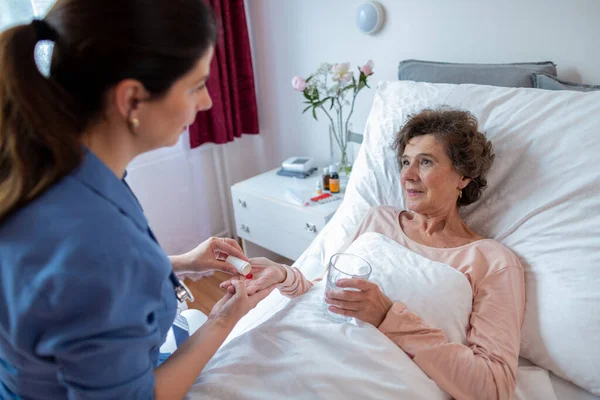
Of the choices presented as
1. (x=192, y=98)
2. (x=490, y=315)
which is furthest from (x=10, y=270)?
(x=490, y=315)

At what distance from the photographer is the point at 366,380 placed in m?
0.83

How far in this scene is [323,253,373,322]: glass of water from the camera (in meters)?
1.01

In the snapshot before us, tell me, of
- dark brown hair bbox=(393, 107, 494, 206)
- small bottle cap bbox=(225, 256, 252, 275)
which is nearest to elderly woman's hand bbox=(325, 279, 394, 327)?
small bottle cap bbox=(225, 256, 252, 275)

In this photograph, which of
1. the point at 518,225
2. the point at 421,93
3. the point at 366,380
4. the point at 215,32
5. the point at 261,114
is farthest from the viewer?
the point at 261,114

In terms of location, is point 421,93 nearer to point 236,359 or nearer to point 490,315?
point 490,315

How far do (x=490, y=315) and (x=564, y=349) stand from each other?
166 mm

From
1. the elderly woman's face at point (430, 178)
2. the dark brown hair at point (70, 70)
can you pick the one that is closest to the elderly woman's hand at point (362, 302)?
the elderly woman's face at point (430, 178)

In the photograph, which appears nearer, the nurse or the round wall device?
the nurse

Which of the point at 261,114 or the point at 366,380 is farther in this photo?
the point at 261,114

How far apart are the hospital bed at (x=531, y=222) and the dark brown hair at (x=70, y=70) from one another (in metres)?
0.51

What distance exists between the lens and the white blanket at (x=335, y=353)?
2.71ft

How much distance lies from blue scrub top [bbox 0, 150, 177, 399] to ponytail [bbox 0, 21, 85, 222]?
0.07 feet

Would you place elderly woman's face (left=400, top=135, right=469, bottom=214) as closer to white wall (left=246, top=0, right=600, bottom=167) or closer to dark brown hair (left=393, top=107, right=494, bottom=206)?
dark brown hair (left=393, top=107, right=494, bottom=206)

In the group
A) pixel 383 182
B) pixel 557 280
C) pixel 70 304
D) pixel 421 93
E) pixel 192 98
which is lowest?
pixel 557 280
